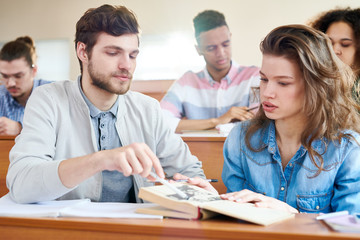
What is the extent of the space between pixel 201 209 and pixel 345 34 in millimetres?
1851

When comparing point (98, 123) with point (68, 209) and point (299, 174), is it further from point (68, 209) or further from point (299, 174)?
point (299, 174)

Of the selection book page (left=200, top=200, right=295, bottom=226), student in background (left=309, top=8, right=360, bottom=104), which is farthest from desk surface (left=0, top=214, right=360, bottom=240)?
student in background (left=309, top=8, right=360, bottom=104)

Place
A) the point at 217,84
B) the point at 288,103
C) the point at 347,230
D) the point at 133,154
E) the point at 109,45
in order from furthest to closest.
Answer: the point at 217,84 → the point at 109,45 → the point at 288,103 → the point at 133,154 → the point at 347,230

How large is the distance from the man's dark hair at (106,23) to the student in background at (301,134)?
0.47 meters

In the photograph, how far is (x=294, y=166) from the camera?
1212mm

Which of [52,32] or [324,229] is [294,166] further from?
[52,32]

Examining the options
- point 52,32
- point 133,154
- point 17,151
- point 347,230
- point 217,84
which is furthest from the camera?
point 52,32

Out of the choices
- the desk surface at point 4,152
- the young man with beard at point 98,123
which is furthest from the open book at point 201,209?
the desk surface at point 4,152

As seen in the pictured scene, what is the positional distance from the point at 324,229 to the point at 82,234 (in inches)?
17.3

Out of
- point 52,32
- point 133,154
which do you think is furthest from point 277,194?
point 52,32

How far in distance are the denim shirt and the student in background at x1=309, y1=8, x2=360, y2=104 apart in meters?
1.23

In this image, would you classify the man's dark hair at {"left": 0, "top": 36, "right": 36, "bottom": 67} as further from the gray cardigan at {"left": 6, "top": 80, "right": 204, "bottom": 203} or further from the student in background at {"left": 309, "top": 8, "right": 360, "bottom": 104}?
the student in background at {"left": 309, "top": 8, "right": 360, "bottom": 104}

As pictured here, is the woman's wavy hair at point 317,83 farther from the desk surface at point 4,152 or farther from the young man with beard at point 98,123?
the desk surface at point 4,152

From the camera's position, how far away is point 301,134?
1249 millimetres
